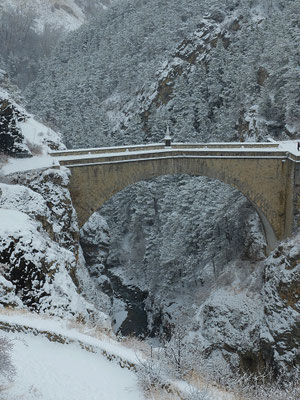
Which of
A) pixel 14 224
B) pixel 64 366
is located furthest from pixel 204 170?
pixel 64 366

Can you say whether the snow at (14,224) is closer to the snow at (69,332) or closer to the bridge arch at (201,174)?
the snow at (69,332)

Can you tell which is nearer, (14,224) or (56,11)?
(14,224)

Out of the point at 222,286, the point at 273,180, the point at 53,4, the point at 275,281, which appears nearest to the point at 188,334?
the point at 222,286

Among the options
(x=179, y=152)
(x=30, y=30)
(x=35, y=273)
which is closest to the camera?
(x=35, y=273)

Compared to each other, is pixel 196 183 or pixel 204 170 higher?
pixel 204 170

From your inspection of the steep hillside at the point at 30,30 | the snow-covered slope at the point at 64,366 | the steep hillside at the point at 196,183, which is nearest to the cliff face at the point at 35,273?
the snow-covered slope at the point at 64,366

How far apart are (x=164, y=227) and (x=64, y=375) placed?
36.8 m

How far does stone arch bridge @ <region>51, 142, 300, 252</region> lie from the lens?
2817cm

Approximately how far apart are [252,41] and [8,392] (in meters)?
58.0

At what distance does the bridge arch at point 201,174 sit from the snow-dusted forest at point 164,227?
82.6 inches

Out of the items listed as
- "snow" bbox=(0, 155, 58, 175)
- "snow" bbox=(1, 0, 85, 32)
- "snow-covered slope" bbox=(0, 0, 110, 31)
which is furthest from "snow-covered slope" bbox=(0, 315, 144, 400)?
"snow-covered slope" bbox=(0, 0, 110, 31)

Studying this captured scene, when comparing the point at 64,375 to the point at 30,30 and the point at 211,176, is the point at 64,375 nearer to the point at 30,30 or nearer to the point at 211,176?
the point at 211,176

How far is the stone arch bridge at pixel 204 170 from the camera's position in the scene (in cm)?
2817

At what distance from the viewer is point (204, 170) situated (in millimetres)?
29953
